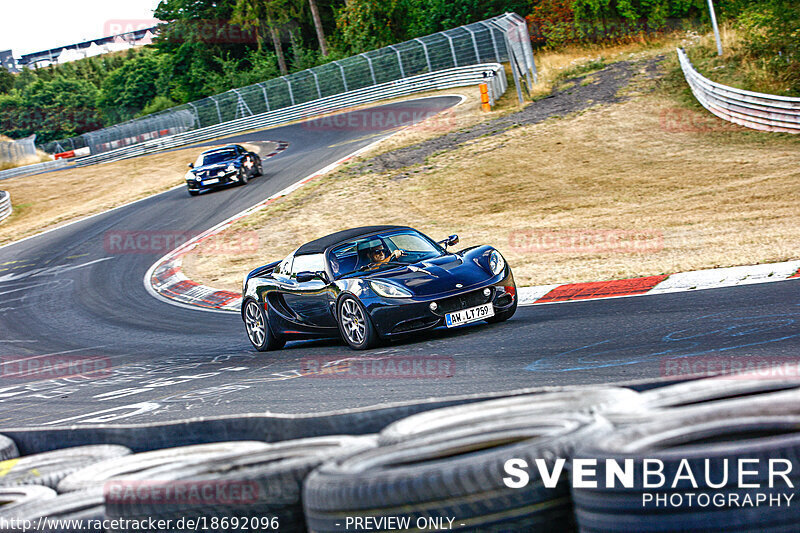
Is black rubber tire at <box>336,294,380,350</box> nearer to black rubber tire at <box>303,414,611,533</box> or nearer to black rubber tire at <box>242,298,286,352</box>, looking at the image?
black rubber tire at <box>242,298,286,352</box>

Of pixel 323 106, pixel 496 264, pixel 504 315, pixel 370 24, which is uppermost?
pixel 370 24

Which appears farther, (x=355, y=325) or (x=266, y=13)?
(x=266, y=13)

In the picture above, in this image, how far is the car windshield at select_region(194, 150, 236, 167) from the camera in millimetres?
28125

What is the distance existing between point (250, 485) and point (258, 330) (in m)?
7.28

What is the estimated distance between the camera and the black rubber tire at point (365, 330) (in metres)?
8.87

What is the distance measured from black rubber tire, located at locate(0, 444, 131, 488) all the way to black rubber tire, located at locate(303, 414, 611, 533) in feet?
5.63

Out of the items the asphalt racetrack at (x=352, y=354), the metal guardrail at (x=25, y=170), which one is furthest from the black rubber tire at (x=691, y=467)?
the metal guardrail at (x=25, y=170)

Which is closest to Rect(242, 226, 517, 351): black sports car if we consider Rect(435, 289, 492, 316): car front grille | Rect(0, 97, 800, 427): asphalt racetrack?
Rect(435, 289, 492, 316): car front grille

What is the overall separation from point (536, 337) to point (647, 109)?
66.8ft

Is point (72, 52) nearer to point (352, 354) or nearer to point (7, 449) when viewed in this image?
point (352, 354)

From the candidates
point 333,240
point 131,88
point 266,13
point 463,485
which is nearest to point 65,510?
point 463,485

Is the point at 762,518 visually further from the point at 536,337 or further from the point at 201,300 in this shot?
the point at 201,300

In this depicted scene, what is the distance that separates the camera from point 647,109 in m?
26.6

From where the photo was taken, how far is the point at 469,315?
884 cm
